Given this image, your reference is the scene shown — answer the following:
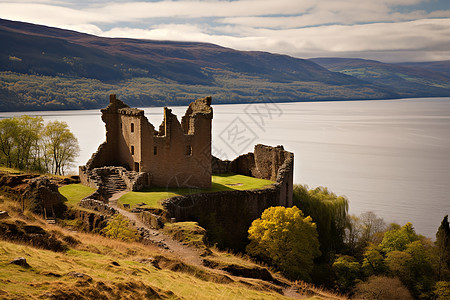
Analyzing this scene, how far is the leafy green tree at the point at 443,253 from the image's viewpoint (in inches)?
1670

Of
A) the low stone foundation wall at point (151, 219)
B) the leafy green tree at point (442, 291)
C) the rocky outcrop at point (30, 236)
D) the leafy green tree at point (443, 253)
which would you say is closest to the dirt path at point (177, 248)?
the low stone foundation wall at point (151, 219)

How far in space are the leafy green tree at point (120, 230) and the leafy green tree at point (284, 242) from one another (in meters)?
12.1

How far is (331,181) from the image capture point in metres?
87.5

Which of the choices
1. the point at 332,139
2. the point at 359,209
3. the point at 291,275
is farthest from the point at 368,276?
the point at 332,139

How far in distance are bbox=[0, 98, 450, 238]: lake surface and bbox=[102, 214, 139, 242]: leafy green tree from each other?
3377 centimetres

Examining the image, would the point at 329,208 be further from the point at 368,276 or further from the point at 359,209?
the point at 359,209

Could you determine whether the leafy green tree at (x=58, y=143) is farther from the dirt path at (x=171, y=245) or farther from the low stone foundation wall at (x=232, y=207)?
the dirt path at (x=171, y=245)

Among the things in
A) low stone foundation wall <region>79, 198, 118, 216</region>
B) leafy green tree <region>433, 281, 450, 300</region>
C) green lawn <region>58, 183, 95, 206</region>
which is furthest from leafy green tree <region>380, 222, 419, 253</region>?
green lawn <region>58, 183, 95, 206</region>

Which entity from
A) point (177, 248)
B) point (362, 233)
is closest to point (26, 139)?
point (177, 248)

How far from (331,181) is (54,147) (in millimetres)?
49929

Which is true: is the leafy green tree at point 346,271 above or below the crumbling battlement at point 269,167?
below

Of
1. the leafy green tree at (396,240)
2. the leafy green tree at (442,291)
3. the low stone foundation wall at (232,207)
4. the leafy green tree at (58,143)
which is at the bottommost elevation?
the leafy green tree at (442,291)

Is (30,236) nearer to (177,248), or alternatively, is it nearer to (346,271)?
(177,248)

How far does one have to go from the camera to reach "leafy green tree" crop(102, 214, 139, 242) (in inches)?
1035
